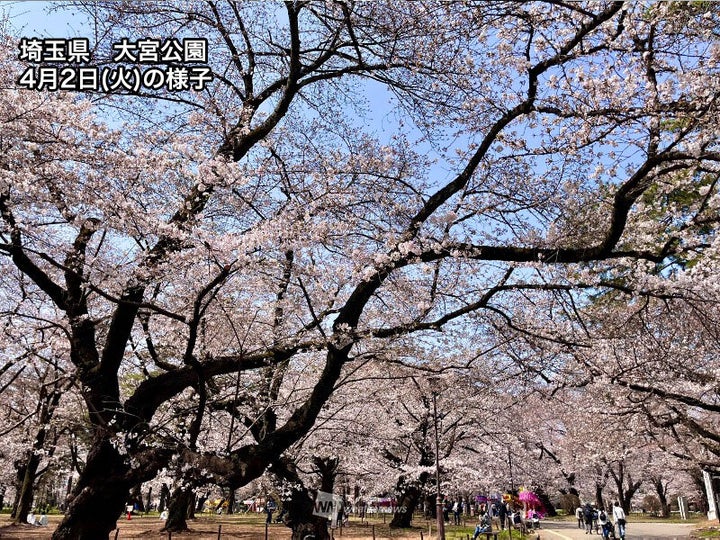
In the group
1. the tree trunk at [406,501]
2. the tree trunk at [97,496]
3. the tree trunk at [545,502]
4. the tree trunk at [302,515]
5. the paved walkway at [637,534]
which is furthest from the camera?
the tree trunk at [545,502]

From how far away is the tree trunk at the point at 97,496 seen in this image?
6922mm

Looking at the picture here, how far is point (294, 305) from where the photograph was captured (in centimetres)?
927

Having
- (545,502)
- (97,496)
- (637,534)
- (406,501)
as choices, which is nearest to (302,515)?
(97,496)

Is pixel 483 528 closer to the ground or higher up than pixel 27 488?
closer to the ground

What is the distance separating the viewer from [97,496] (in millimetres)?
7055

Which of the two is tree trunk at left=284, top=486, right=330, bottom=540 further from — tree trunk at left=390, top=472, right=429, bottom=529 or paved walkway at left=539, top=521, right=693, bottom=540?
paved walkway at left=539, top=521, right=693, bottom=540

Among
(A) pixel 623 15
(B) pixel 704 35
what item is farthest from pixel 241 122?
(B) pixel 704 35

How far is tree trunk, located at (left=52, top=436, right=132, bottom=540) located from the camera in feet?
22.7

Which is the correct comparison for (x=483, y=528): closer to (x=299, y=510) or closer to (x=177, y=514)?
(x=299, y=510)

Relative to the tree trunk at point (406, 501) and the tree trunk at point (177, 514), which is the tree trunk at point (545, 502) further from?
the tree trunk at point (177, 514)

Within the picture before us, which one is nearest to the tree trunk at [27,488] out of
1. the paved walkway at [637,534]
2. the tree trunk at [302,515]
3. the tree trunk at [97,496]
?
the tree trunk at [302,515]

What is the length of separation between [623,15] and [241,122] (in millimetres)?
4987

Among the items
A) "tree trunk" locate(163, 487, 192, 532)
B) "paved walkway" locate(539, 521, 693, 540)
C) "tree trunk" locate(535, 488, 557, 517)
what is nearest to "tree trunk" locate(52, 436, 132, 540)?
"tree trunk" locate(163, 487, 192, 532)

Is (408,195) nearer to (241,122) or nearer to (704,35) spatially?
(241,122)
